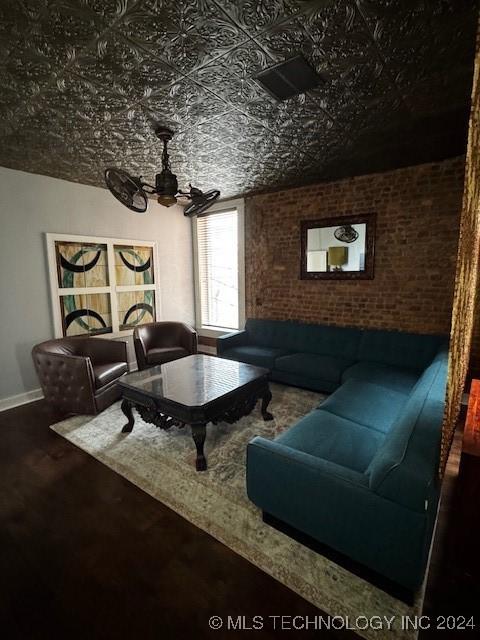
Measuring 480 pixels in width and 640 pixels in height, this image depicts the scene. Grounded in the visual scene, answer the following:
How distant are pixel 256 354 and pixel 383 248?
2006mm

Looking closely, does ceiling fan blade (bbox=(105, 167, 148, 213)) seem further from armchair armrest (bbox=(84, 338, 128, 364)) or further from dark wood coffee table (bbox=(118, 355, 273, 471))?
armchair armrest (bbox=(84, 338, 128, 364))

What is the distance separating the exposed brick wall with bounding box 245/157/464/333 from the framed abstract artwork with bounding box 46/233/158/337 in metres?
1.84

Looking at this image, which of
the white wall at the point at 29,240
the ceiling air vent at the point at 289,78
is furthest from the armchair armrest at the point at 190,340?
the ceiling air vent at the point at 289,78

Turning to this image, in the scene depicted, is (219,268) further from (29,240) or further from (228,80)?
(228,80)

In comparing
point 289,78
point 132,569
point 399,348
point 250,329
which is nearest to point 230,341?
point 250,329

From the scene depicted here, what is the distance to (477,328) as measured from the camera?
3.12 metres

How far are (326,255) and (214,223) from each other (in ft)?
7.10

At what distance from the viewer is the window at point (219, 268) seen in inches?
193

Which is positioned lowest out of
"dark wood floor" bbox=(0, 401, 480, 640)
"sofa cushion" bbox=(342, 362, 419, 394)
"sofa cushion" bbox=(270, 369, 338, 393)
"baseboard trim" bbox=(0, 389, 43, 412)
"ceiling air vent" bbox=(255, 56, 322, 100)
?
"dark wood floor" bbox=(0, 401, 480, 640)

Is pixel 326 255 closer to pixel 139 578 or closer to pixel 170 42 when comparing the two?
pixel 170 42

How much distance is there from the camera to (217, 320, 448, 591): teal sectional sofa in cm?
125

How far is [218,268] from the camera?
5.27m

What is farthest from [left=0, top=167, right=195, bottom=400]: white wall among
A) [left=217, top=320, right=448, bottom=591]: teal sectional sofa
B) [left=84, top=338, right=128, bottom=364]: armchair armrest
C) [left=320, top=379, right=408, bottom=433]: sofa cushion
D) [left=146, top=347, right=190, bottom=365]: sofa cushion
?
[left=320, top=379, right=408, bottom=433]: sofa cushion

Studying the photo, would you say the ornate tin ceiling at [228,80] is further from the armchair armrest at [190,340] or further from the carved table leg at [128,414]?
the carved table leg at [128,414]
